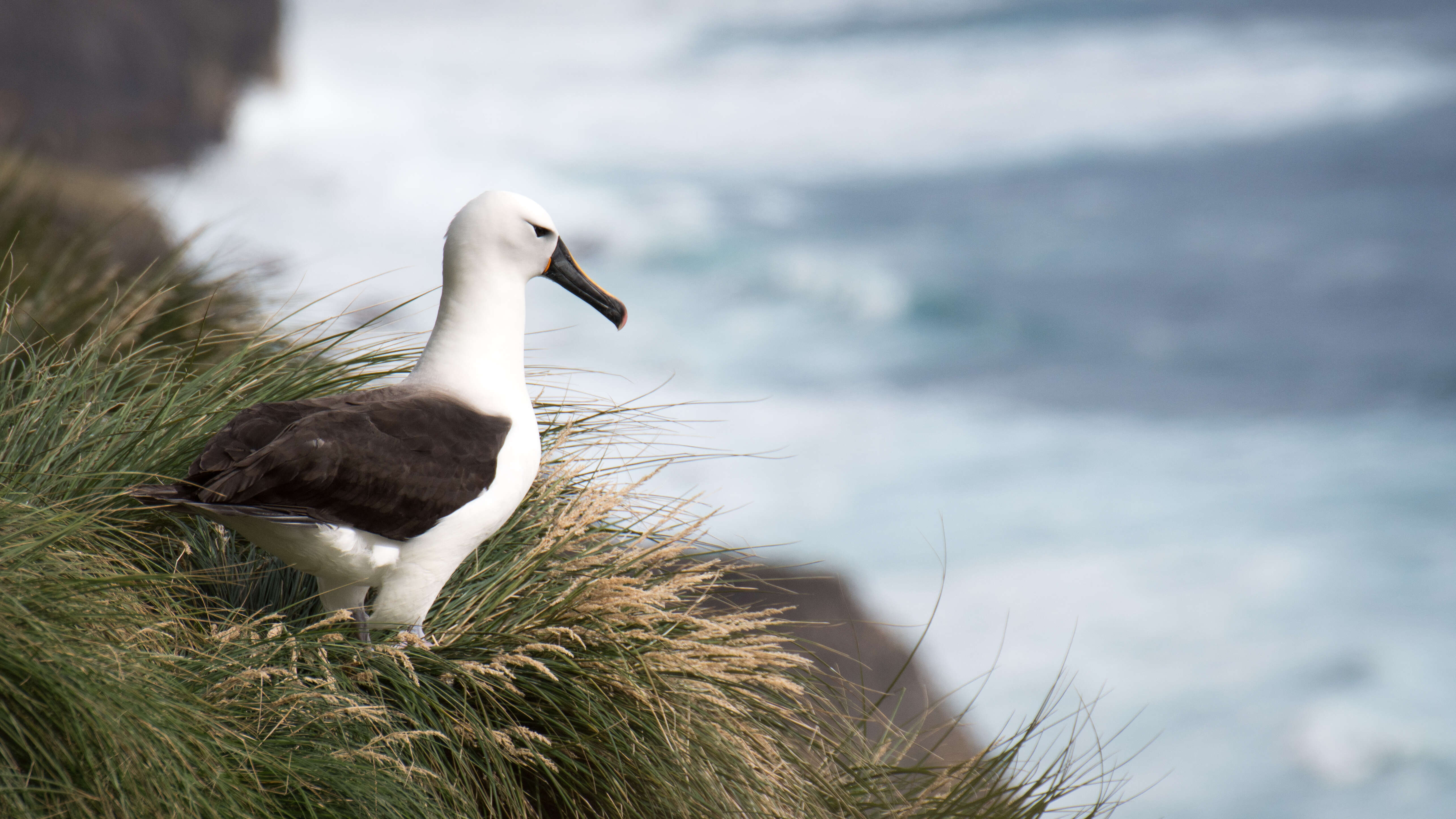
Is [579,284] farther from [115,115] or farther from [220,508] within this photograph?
[115,115]

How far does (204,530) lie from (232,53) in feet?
116

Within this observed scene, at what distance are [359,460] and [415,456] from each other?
0.14m

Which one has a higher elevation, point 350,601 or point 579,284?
point 579,284

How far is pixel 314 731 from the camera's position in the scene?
2.77 meters

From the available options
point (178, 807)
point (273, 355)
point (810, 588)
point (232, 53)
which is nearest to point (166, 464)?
point (273, 355)

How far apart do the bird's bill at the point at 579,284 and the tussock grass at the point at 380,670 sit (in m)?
0.62

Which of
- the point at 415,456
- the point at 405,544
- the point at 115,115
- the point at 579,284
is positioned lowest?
the point at 405,544

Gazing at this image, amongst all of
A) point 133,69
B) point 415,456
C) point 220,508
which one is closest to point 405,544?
point 415,456

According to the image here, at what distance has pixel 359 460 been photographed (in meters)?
2.72

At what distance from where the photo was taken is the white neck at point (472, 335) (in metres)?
3.13

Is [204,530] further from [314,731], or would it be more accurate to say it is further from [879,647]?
[879,647]

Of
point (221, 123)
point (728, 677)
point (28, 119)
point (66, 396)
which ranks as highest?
point (221, 123)

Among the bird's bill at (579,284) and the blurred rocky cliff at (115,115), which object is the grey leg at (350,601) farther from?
the blurred rocky cliff at (115,115)

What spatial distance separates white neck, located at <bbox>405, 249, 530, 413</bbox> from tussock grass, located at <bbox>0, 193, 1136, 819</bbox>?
0.62m
